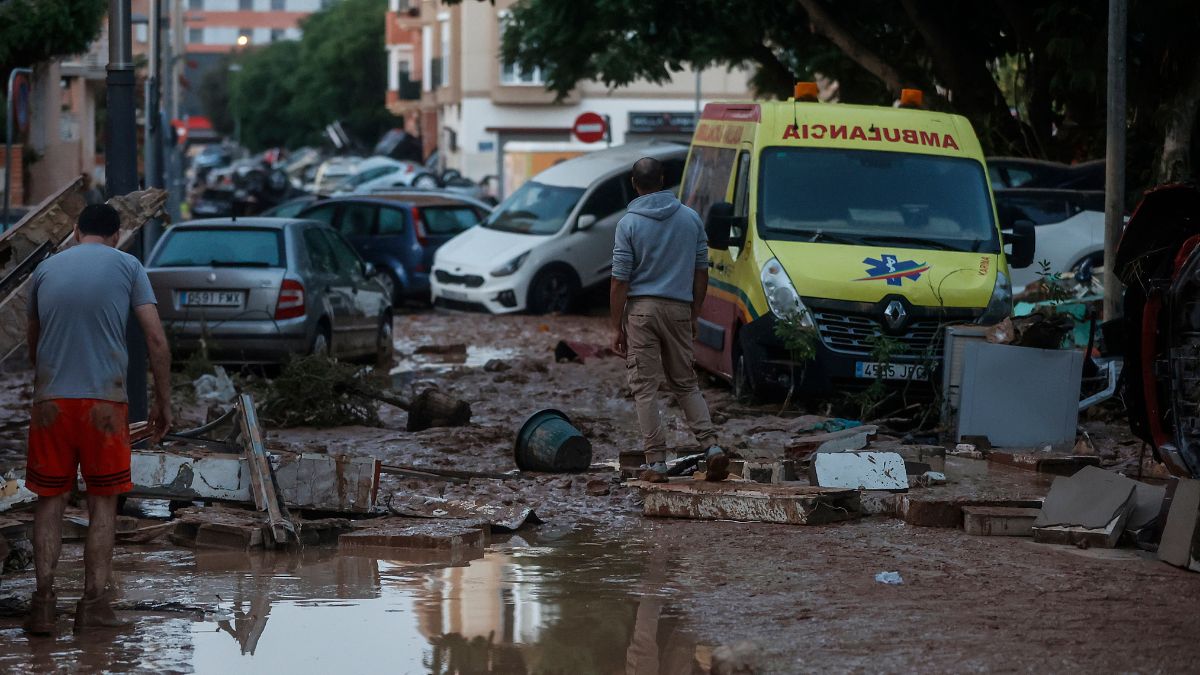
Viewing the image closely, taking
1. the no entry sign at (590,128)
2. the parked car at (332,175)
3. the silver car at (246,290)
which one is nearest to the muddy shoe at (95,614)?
the silver car at (246,290)

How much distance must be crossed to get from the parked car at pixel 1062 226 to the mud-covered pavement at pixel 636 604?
1060 centimetres

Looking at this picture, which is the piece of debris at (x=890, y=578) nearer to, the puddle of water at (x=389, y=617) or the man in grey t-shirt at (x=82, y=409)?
the puddle of water at (x=389, y=617)

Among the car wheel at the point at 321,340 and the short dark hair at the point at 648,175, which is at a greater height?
the short dark hair at the point at 648,175

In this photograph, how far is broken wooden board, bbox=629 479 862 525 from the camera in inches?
352

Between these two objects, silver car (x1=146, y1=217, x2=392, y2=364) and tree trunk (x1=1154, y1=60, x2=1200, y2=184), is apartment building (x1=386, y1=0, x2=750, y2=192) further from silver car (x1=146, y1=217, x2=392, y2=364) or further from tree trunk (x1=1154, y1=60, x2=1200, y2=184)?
silver car (x1=146, y1=217, x2=392, y2=364)

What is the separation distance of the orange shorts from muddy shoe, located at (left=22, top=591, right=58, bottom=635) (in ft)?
1.31

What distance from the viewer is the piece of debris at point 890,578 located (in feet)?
24.4

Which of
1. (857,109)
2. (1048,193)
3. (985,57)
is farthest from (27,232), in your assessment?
(985,57)

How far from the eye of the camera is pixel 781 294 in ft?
41.9

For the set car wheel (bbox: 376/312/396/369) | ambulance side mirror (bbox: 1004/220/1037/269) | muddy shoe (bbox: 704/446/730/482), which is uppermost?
ambulance side mirror (bbox: 1004/220/1037/269)

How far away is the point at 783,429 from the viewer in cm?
1251

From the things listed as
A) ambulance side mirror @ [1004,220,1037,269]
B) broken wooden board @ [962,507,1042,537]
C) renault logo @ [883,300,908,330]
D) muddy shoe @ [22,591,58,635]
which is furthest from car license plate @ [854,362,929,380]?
muddy shoe @ [22,591,58,635]

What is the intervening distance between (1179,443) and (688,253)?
295 cm

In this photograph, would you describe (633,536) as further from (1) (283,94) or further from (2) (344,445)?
(1) (283,94)
